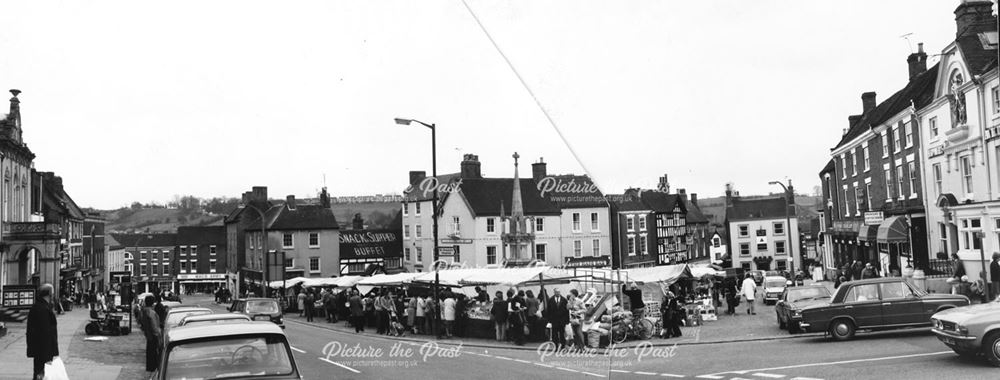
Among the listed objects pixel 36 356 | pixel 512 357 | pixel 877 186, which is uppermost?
pixel 877 186

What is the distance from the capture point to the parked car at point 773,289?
3189 cm

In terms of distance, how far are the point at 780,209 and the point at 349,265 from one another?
51312 millimetres

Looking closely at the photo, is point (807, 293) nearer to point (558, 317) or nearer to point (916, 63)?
point (558, 317)

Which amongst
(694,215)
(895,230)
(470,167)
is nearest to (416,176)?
(470,167)

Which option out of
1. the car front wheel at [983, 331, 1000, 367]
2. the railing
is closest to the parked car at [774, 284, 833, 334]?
the car front wheel at [983, 331, 1000, 367]

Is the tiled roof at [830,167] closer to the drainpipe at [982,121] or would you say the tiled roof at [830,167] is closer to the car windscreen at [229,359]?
the drainpipe at [982,121]

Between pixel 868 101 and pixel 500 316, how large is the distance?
38.9m

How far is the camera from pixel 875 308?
50.3 feet

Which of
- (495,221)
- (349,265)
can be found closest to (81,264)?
(349,265)

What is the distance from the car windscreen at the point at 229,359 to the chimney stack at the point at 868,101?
160 ft

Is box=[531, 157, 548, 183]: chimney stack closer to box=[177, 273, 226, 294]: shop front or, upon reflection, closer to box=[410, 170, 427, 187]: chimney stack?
box=[410, 170, 427, 187]: chimney stack

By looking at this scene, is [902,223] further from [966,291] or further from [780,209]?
[780,209]

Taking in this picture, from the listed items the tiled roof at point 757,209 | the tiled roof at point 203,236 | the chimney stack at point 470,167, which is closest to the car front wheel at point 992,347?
the chimney stack at point 470,167

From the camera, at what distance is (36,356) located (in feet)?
34.7
